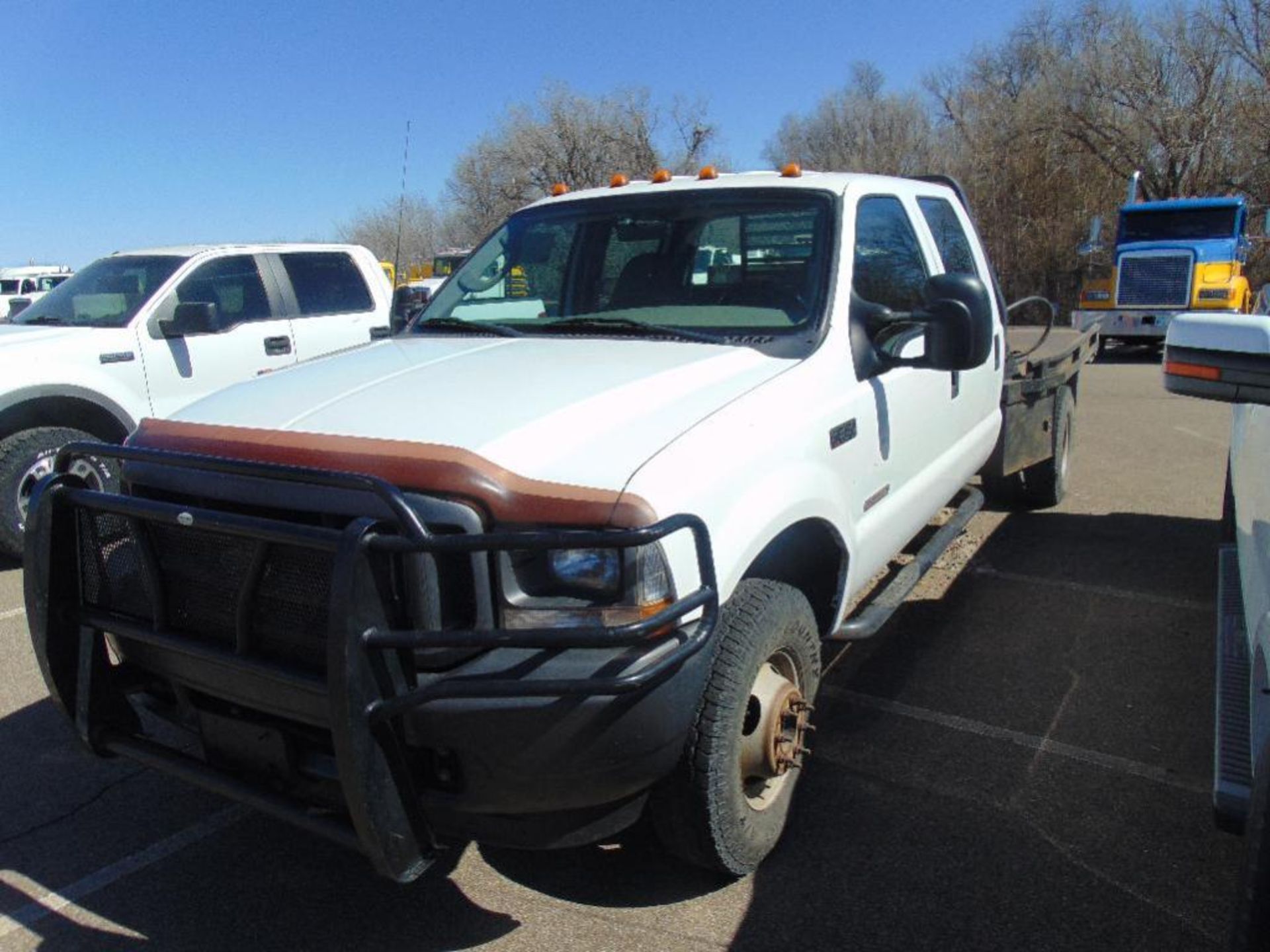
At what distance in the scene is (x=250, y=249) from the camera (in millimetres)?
7324

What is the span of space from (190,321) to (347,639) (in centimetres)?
514

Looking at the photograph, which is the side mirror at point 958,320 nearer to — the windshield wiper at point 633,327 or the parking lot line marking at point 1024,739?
the windshield wiper at point 633,327

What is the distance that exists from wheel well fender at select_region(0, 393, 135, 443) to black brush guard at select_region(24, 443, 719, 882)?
13.0 feet

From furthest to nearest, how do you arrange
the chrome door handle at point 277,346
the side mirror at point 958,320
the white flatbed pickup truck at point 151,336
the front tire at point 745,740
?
1. the chrome door handle at point 277,346
2. the white flatbed pickup truck at point 151,336
3. the side mirror at point 958,320
4. the front tire at point 745,740

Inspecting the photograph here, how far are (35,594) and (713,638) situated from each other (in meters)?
1.78

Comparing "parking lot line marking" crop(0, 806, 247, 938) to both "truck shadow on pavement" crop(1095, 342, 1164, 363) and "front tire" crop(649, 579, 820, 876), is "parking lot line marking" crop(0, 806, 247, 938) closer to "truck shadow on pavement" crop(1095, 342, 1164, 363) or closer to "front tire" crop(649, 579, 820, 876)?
"front tire" crop(649, 579, 820, 876)

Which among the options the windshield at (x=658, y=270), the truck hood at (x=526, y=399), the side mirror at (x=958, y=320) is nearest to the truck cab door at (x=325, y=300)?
the windshield at (x=658, y=270)

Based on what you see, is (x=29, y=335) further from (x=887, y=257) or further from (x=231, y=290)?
(x=887, y=257)

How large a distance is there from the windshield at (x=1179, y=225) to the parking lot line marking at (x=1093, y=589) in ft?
46.0

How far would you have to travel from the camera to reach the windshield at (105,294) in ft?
22.1

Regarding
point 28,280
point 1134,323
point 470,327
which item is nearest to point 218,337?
point 470,327

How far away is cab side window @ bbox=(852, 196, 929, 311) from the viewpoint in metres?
3.64

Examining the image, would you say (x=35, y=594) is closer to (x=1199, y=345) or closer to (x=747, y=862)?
(x=747, y=862)

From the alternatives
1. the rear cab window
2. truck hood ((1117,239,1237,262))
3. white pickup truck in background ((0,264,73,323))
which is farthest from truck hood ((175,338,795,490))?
white pickup truck in background ((0,264,73,323))
